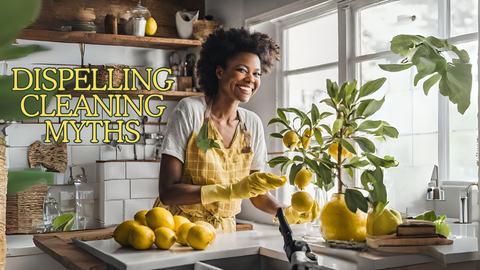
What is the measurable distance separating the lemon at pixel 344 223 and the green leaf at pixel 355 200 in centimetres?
10

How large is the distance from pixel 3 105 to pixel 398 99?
203 cm

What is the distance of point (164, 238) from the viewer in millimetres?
1292

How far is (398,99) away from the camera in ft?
6.76

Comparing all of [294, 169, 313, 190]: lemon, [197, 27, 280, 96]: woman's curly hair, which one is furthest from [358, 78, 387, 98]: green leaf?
[197, 27, 280, 96]: woman's curly hair

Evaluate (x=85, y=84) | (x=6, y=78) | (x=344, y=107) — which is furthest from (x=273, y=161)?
(x=85, y=84)

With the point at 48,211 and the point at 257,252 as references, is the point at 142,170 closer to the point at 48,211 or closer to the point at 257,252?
the point at 48,211

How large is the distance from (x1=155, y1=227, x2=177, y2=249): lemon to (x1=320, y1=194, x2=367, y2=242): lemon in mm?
467

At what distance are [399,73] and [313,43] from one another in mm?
Answer: 653

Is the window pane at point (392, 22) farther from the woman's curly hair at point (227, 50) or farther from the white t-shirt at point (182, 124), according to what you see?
the white t-shirt at point (182, 124)

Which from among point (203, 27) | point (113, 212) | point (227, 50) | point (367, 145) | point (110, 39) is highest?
point (203, 27)

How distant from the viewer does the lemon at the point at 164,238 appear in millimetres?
1292

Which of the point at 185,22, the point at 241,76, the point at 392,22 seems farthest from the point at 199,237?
the point at 185,22

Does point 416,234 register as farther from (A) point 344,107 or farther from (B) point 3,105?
(B) point 3,105

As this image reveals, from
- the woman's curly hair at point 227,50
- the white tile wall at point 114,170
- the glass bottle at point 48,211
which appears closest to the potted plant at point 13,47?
the woman's curly hair at point 227,50
